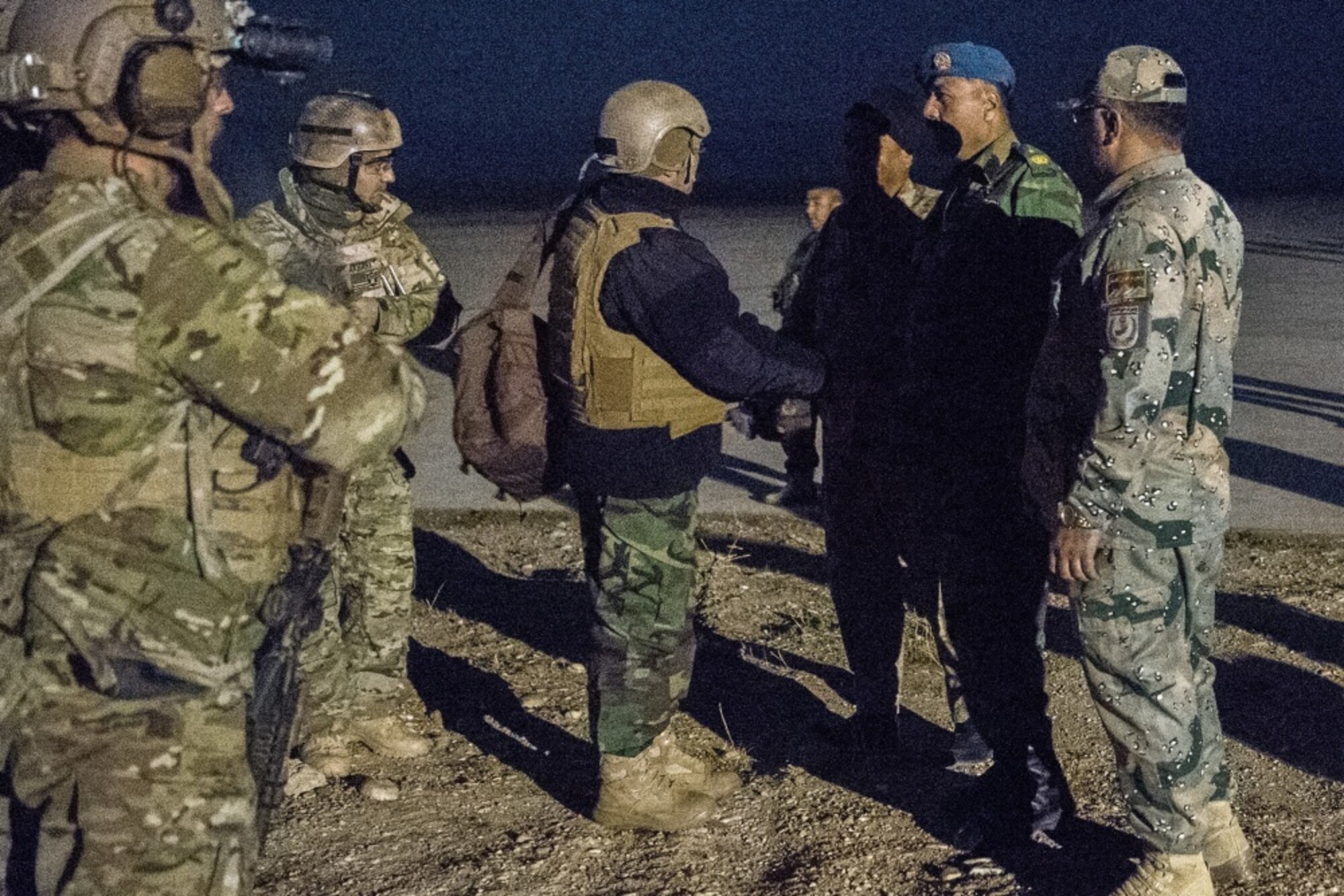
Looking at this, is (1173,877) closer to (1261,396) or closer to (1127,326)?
(1127,326)

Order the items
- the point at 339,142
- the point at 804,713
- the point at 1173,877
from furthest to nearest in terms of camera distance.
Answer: the point at 804,713
the point at 339,142
the point at 1173,877

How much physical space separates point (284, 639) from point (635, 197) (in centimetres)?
160

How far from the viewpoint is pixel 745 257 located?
1991 centimetres

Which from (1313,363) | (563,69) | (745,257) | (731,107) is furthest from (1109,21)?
(1313,363)

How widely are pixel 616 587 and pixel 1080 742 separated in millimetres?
1639

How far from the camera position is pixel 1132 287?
3387 millimetres

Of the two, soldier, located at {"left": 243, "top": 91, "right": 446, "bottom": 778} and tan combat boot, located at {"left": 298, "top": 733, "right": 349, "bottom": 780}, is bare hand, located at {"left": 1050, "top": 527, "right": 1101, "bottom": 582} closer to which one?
soldier, located at {"left": 243, "top": 91, "right": 446, "bottom": 778}

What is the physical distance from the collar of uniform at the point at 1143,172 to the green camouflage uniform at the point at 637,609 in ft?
4.43

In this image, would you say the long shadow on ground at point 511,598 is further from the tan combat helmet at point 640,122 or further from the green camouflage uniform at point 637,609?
the tan combat helmet at point 640,122

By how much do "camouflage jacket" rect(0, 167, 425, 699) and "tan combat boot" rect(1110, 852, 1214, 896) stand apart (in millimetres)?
2068

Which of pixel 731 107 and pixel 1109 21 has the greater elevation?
pixel 1109 21

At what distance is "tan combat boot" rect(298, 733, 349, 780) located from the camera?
486 centimetres

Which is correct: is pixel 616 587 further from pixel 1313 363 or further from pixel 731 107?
pixel 731 107

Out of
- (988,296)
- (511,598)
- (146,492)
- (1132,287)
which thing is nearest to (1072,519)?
(1132,287)
